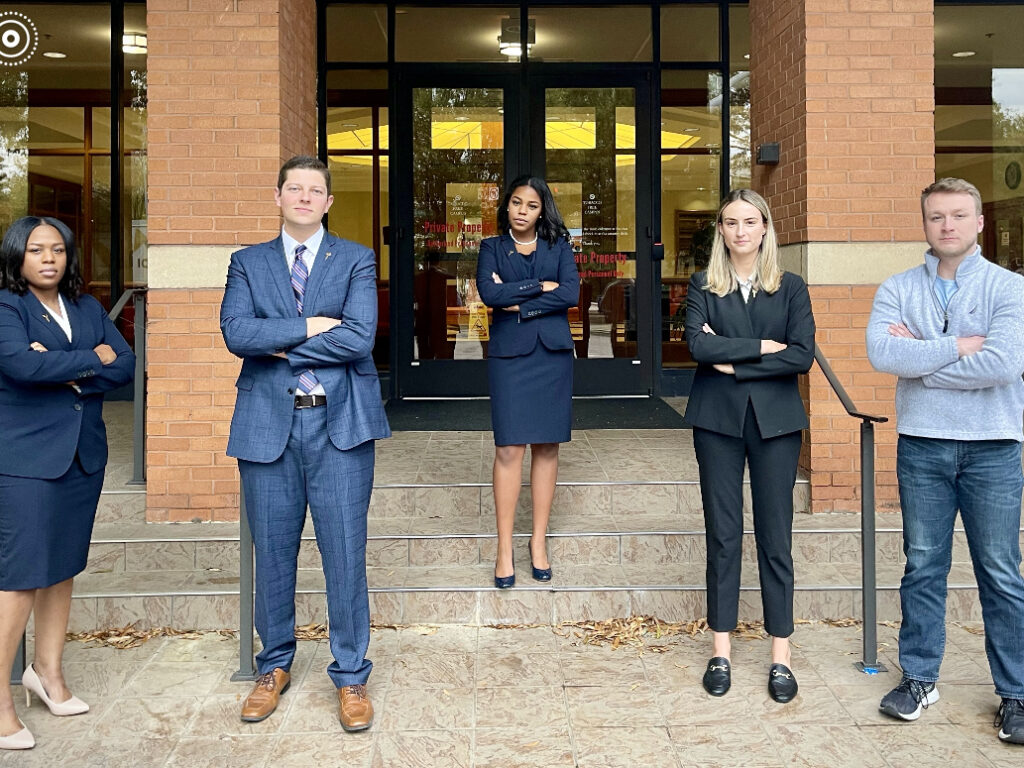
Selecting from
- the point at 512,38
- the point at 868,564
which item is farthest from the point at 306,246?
the point at 512,38

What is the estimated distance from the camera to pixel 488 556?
540 centimetres

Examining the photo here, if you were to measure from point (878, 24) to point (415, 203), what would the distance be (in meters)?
4.17

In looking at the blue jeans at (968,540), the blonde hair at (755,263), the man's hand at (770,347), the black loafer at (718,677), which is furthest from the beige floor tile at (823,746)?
the blonde hair at (755,263)

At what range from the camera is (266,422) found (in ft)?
12.5

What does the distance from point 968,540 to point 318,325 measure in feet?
8.45

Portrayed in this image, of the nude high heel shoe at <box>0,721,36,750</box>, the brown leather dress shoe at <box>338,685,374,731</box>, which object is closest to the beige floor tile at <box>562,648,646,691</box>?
the brown leather dress shoe at <box>338,685,374,731</box>

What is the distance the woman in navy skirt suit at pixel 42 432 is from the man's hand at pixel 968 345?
3113mm

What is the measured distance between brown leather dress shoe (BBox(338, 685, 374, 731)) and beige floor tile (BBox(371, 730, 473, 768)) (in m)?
0.08

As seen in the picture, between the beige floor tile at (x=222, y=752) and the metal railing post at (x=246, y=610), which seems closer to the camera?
the beige floor tile at (x=222, y=752)

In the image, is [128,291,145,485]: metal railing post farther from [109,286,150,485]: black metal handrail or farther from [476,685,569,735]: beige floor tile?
[476,685,569,735]: beige floor tile

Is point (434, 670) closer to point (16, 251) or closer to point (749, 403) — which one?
point (749, 403)

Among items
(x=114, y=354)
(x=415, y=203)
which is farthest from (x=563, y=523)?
(x=415, y=203)

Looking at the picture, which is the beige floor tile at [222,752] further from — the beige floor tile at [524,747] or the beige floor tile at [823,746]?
the beige floor tile at [823,746]

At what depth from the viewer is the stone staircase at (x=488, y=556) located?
492 centimetres
